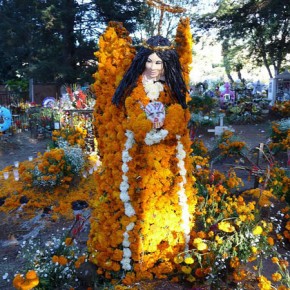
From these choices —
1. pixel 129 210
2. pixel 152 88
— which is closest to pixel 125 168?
pixel 129 210

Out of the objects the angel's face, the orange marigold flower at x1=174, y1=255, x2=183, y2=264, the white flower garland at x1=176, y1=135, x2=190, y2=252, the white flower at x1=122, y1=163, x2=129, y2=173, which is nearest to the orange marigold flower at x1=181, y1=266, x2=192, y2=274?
the orange marigold flower at x1=174, y1=255, x2=183, y2=264

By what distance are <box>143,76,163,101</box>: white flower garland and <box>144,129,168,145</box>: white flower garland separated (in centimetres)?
29

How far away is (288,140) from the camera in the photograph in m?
6.33

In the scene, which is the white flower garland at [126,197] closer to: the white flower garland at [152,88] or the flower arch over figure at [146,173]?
the flower arch over figure at [146,173]

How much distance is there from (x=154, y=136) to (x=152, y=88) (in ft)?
1.33

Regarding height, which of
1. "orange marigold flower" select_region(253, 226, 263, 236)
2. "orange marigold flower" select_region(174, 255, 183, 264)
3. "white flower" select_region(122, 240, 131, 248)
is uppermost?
"orange marigold flower" select_region(253, 226, 263, 236)

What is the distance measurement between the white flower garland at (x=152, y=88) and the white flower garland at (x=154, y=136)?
0.29 metres

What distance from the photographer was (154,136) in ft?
7.88

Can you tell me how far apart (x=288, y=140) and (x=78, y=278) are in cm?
509

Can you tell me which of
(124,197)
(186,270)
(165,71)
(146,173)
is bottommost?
(186,270)

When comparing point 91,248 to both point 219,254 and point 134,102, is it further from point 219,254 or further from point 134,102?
point 134,102

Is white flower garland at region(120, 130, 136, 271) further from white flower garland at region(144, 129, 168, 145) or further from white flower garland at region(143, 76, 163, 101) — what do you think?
white flower garland at region(143, 76, 163, 101)

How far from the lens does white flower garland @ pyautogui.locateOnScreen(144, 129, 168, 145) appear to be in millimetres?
2402

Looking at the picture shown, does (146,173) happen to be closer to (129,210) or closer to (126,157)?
(126,157)
